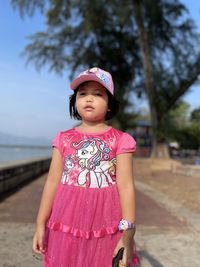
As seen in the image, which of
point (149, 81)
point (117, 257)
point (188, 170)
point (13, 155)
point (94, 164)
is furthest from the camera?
point (149, 81)

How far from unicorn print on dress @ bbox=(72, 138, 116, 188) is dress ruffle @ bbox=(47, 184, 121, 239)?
43mm

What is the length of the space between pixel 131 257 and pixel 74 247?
12.4 inches

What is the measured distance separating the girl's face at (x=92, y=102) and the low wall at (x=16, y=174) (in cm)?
802

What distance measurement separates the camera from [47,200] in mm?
2432

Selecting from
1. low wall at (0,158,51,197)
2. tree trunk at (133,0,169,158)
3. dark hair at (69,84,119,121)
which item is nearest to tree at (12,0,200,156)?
tree trunk at (133,0,169,158)

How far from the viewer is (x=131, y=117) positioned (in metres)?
48.4

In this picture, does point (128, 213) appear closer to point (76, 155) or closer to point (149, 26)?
point (76, 155)

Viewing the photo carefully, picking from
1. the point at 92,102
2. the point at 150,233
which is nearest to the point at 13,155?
the point at 150,233

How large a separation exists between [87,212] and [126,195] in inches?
9.0

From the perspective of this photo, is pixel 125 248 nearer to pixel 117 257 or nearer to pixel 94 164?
pixel 117 257

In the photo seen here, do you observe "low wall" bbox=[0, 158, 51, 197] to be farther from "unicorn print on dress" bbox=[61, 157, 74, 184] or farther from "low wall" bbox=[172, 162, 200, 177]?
"unicorn print on dress" bbox=[61, 157, 74, 184]

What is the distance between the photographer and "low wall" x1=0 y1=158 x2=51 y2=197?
10.5 meters

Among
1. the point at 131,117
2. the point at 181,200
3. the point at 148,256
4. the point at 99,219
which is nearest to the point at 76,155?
the point at 99,219

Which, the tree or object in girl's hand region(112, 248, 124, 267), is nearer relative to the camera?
object in girl's hand region(112, 248, 124, 267)
